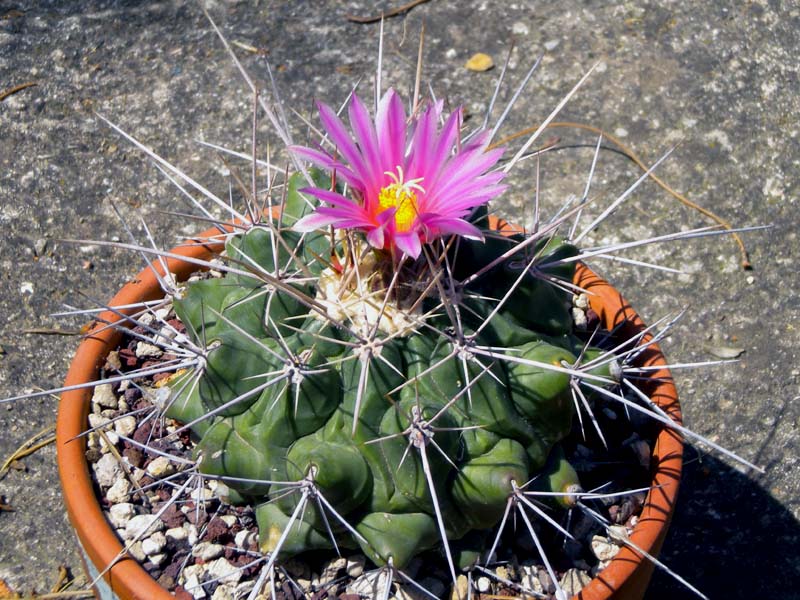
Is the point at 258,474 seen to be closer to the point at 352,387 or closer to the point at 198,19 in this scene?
the point at 352,387

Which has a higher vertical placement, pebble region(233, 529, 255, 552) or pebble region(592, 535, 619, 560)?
pebble region(233, 529, 255, 552)

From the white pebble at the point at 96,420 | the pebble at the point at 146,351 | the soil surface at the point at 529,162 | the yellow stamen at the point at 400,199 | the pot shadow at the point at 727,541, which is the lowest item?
the pot shadow at the point at 727,541

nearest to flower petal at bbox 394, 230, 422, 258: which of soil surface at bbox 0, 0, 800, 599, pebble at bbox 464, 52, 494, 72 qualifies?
soil surface at bbox 0, 0, 800, 599

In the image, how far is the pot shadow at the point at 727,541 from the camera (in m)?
2.05

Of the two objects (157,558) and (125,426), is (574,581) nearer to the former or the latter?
(157,558)

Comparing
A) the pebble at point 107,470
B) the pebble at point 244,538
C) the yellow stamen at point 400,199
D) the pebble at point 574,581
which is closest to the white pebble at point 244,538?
the pebble at point 244,538

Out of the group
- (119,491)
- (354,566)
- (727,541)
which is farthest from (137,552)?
(727,541)

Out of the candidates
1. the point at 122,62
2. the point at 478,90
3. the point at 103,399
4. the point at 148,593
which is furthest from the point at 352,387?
the point at 122,62

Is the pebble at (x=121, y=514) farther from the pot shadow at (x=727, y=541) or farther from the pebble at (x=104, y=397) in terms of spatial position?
the pot shadow at (x=727, y=541)

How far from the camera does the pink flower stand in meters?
1.11

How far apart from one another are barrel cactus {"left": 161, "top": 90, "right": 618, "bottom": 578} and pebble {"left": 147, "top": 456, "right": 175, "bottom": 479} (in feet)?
0.81

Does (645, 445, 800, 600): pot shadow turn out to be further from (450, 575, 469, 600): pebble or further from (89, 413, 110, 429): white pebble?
(89, 413, 110, 429): white pebble

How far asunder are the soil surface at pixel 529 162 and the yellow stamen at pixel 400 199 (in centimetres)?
116

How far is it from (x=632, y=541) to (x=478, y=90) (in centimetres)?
186
